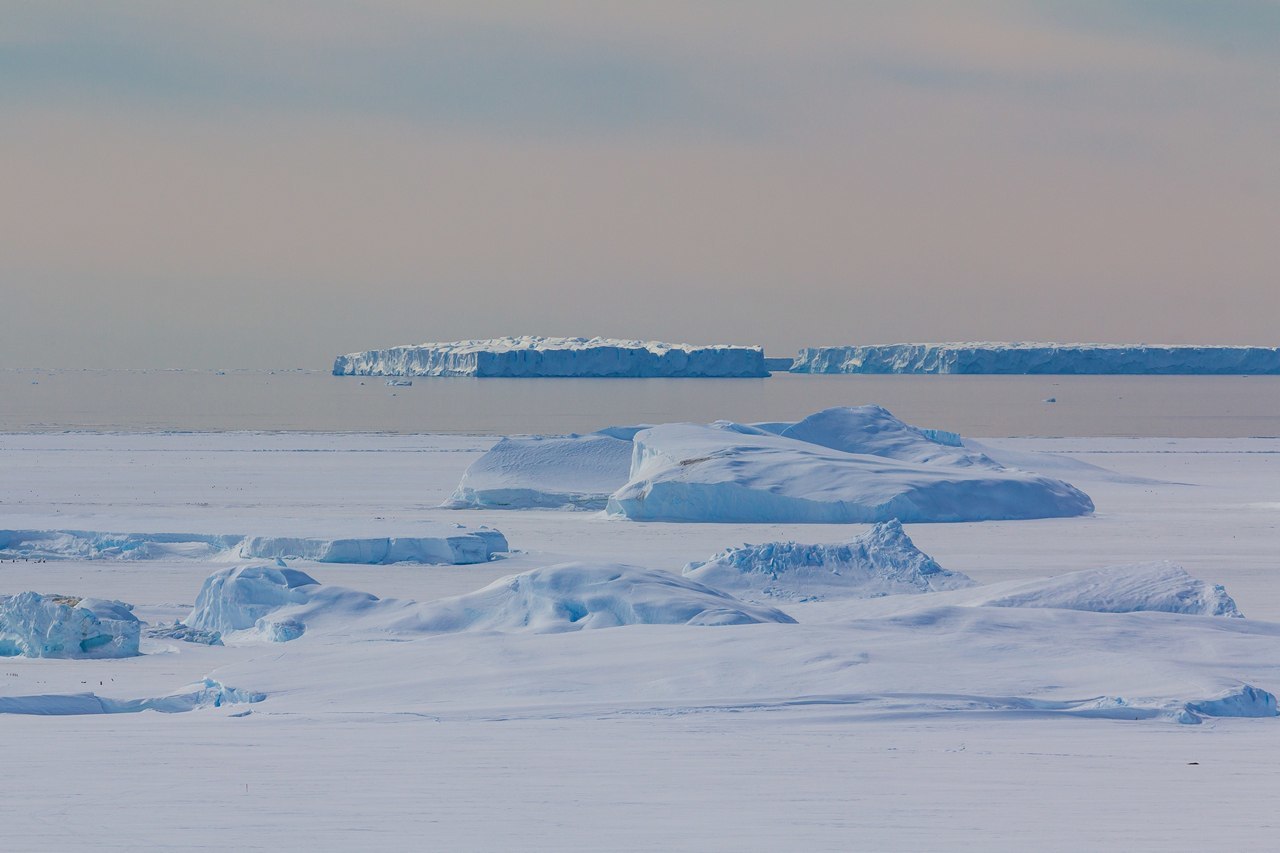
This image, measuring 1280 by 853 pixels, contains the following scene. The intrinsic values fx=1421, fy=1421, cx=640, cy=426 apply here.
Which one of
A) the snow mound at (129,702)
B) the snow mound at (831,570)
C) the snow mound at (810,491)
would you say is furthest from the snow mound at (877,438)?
the snow mound at (129,702)

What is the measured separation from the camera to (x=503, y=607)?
9.23m

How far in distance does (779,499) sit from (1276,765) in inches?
468

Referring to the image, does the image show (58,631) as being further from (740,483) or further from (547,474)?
(547,474)

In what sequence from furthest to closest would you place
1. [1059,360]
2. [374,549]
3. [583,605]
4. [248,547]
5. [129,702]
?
[1059,360]
[248,547]
[374,549]
[583,605]
[129,702]

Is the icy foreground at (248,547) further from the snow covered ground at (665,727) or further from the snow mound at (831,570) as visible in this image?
the snow mound at (831,570)

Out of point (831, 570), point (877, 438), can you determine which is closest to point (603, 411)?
point (877, 438)

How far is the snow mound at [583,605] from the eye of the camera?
885 centimetres

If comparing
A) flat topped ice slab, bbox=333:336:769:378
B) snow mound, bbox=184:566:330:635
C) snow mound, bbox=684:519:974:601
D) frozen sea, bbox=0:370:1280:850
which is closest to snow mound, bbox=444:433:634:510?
frozen sea, bbox=0:370:1280:850

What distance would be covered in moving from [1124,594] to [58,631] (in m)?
6.78

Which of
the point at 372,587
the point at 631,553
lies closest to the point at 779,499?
the point at 631,553

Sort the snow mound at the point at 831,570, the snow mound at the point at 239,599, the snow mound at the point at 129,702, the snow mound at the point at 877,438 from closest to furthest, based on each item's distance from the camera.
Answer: the snow mound at the point at 129,702 → the snow mound at the point at 239,599 → the snow mound at the point at 831,570 → the snow mound at the point at 877,438

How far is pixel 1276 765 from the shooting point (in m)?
5.60

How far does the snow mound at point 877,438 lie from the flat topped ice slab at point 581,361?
83673 millimetres

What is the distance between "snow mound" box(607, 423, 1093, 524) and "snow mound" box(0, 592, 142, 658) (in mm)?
9376
